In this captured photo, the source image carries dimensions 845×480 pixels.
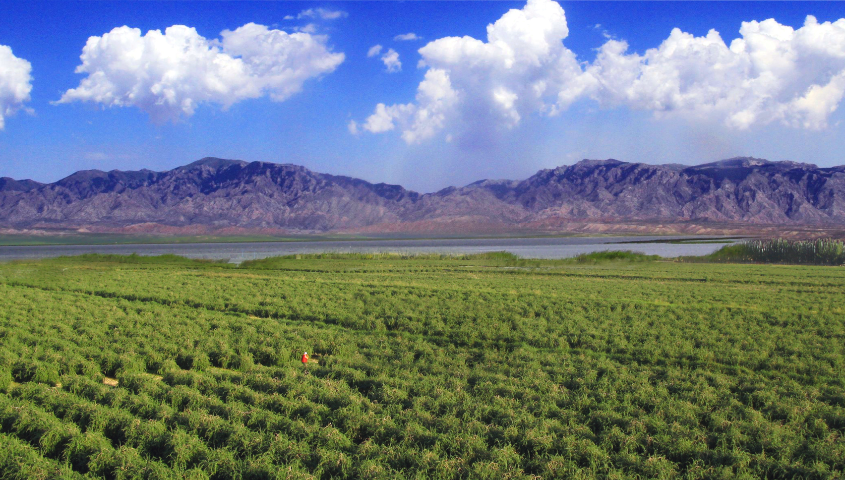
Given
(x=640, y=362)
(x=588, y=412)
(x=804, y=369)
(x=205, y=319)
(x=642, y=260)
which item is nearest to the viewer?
(x=588, y=412)

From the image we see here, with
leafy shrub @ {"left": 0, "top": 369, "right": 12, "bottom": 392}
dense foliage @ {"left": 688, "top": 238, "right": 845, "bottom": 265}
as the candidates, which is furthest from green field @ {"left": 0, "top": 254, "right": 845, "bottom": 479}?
dense foliage @ {"left": 688, "top": 238, "right": 845, "bottom": 265}

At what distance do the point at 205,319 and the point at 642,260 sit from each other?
6204cm

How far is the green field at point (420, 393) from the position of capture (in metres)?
7.10

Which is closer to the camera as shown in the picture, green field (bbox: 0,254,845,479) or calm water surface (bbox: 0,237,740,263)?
green field (bbox: 0,254,845,479)

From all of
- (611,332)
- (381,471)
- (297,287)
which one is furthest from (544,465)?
(297,287)

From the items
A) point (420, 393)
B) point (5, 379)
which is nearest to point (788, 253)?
point (420, 393)

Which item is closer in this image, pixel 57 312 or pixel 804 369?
pixel 804 369

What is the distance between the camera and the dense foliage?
71250 mm

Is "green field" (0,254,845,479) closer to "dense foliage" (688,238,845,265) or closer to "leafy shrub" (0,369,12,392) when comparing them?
"leafy shrub" (0,369,12,392)

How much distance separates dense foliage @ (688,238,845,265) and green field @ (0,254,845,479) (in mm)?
63311

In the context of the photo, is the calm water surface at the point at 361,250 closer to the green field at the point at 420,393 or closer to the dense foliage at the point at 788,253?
the dense foliage at the point at 788,253

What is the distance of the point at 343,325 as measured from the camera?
18.0 metres

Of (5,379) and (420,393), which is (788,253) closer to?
(420,393)

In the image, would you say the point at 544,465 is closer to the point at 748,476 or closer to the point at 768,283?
the point at 748,476
